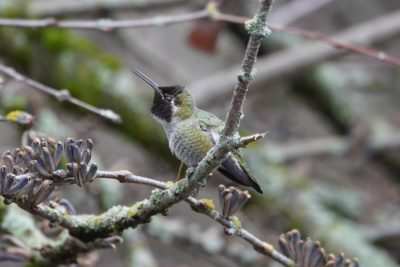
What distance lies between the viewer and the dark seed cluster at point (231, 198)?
1.72 metres

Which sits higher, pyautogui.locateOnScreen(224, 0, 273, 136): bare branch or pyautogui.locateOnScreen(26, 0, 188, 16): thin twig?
pyautogui.locateOnScreen(26, 0, 188, 16): thin twig

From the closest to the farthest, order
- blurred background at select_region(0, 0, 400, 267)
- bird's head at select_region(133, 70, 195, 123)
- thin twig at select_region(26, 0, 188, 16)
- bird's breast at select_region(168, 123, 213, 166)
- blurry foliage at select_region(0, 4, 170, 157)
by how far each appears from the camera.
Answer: bird's breast at select_region(168, 123, 213, 166) → bird's head at select_region(133, 70, 195, 123) → blurred background at select_region(0, 0, 400, 267) → blurry foliage at select_region(0, 4, 170, 157) → thin twig at select_region(26, 0, 188, 16)

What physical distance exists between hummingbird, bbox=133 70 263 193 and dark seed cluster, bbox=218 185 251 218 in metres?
0.24

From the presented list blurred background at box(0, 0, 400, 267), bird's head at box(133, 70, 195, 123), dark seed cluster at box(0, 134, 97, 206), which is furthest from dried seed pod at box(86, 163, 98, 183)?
blurred background at box(0, 0, 400, 267)

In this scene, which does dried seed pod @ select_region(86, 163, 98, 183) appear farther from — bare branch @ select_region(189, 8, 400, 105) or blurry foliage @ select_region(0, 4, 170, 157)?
bare branch @ select_region(189, 8, 400, 105)

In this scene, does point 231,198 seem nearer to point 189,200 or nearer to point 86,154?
point 189,200

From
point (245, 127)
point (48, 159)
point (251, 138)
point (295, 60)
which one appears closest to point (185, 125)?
point (48, 159)

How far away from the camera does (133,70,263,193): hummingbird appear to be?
204cm

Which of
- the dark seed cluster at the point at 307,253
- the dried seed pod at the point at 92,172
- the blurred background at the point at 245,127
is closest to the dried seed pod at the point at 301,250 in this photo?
the dark seed cluster at the point at 307,253

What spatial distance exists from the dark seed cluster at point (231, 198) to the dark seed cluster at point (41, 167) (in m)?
0.31

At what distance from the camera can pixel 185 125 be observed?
7.09 ft

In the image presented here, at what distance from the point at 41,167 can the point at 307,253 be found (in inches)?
24.0

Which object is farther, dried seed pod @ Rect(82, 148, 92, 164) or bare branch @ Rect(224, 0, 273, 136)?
dried seed pod @ Rect(82, 148, 92, 164)

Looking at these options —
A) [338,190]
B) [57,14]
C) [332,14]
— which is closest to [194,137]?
[57,14]
